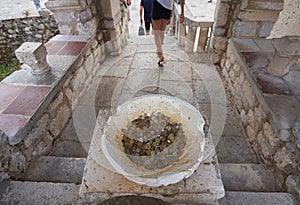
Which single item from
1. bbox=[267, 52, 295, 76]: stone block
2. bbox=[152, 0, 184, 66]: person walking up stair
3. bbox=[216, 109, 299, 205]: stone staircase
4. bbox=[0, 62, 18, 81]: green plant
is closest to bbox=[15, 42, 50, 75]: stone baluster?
bbox=[152, 0, 184, 66]: person walking up stair

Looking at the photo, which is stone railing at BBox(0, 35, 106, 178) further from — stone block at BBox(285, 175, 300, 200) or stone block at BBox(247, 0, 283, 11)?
stone block at BBox(247, 0, 283, 11)

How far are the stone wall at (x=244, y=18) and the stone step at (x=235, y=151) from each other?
4.80 ft

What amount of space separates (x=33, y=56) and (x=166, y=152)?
4.93ft

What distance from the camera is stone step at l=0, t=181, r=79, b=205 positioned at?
1.12 metres

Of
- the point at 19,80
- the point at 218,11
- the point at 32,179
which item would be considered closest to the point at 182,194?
the point at 32,179

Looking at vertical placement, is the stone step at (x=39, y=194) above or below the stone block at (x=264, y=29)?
below

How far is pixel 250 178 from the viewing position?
1.37 m

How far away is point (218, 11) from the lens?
238cm

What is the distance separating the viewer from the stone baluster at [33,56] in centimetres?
160

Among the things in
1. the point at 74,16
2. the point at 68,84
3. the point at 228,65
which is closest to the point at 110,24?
the point at 74,16

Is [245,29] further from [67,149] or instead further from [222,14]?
[67,149]

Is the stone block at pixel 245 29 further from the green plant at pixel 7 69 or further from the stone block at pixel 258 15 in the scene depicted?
the green plant at pixel 7 69

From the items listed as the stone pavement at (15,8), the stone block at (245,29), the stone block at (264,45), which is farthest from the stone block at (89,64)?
the stone pavement at (15,8)

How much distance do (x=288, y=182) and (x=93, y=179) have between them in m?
1.34
